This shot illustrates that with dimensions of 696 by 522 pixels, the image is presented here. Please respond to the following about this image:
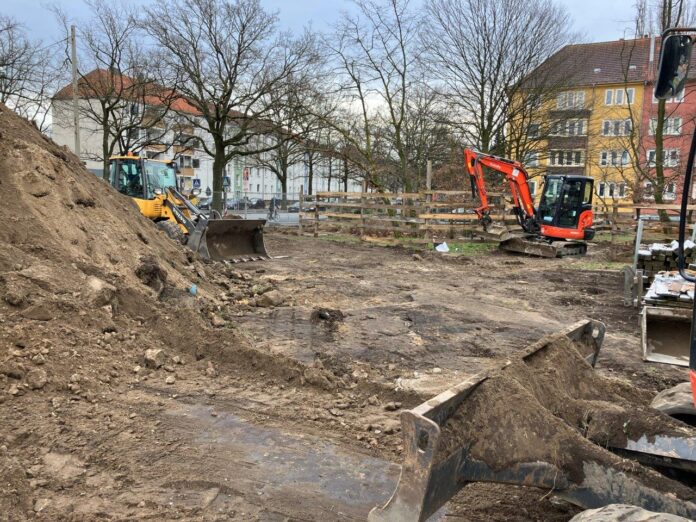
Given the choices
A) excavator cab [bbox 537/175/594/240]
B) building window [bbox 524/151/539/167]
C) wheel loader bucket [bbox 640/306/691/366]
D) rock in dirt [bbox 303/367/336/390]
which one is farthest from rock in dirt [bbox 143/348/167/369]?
building window [bbox 524/151/539/167]

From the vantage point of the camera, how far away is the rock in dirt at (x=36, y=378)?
14.5 ft

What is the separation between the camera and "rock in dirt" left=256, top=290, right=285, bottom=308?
8.67m

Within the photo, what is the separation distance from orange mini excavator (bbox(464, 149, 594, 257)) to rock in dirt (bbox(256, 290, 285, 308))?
10397 mm

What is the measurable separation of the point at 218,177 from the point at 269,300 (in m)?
21.7

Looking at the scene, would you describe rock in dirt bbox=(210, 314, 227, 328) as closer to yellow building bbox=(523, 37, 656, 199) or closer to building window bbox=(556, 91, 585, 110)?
yellow building bbox=(523, 37, 656, 199)

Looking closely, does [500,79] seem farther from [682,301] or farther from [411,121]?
[682,301]

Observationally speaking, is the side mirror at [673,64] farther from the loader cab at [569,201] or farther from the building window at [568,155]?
the building window at [568,155]

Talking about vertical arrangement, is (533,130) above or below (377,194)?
above

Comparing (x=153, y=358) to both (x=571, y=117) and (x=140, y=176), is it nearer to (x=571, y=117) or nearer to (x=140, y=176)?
(x=140, y=176)

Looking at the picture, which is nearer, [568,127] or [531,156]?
[568,127]

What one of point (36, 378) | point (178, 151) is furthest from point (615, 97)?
point (36, 378)

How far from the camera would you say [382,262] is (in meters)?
15.0

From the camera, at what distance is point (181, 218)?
13.4 metres

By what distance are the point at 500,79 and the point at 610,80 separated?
24.1 meters
